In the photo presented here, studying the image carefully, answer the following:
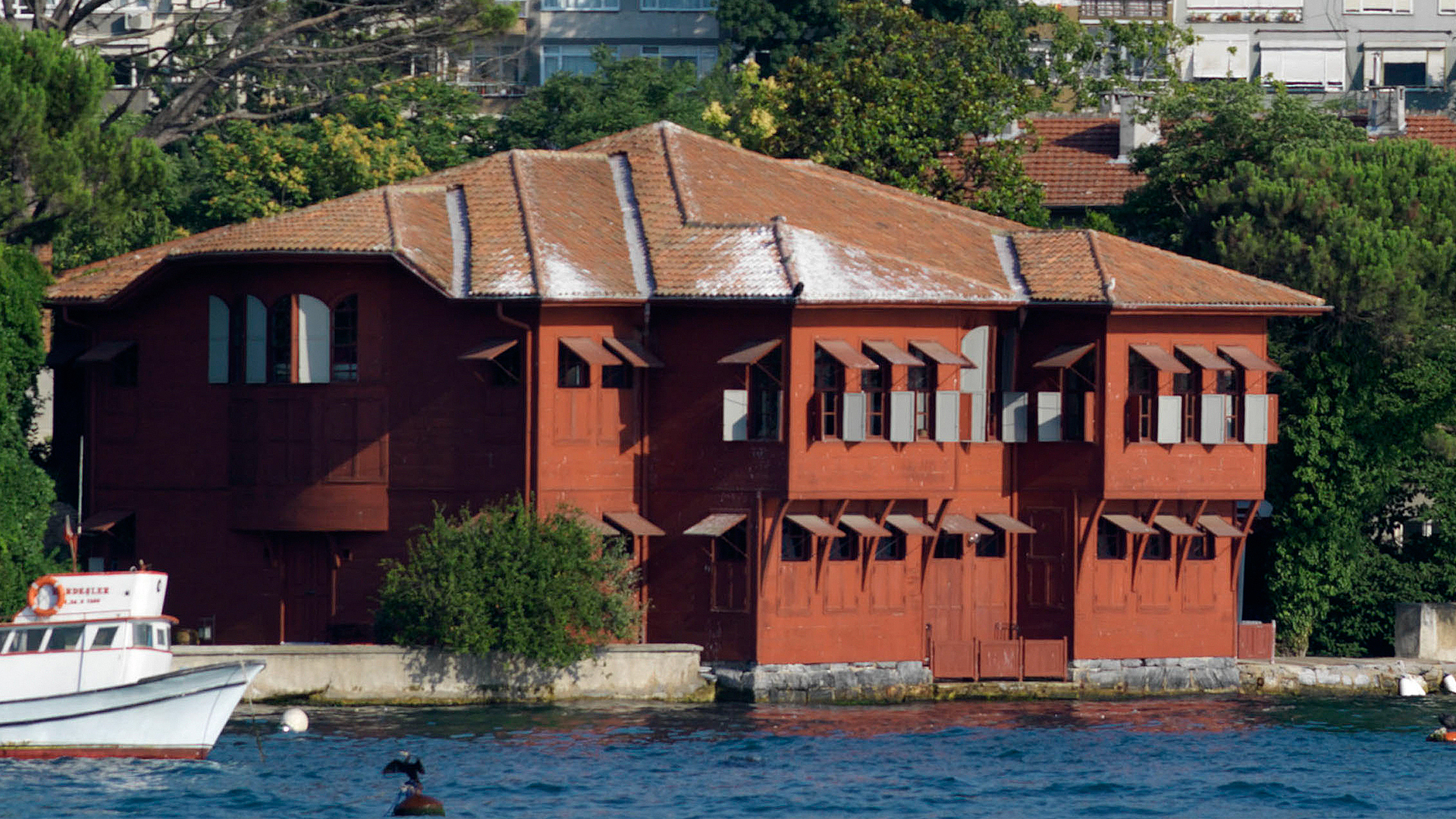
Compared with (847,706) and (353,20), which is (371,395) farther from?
(353,20)

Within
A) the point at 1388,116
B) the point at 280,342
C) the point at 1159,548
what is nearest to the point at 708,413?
the point at 280,342

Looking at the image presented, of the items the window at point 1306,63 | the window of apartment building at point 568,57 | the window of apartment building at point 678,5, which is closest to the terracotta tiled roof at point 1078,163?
the window at point 1306,63

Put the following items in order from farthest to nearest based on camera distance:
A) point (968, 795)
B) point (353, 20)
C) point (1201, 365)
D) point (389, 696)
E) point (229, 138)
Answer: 1. point (229, 138)
2. point (353, 20)
3. point (1201, 365)
4. point (389, 696)
5. point (968, 795)

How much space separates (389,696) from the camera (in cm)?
4847

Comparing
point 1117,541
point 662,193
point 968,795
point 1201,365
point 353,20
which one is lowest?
point 968,795

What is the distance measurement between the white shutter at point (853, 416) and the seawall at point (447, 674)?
4.78 m

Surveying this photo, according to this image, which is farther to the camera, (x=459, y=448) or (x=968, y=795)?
(x=459, y=448)

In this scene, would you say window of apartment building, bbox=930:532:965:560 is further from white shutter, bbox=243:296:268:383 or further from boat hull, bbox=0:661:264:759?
boat hull, bbox=0:661:264:759

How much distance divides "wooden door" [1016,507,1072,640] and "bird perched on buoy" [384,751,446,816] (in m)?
17.2

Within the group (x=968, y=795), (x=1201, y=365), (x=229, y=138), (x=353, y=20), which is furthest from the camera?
(x=229, y=138)

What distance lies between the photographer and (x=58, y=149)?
2084 inches

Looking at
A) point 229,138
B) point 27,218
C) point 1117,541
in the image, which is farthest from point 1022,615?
point 229,138

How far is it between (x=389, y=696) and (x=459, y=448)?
506cm

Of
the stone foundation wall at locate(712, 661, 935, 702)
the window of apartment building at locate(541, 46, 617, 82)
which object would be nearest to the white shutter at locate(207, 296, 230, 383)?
the stone foundation wall at locate(712, 661, 935, 702)
